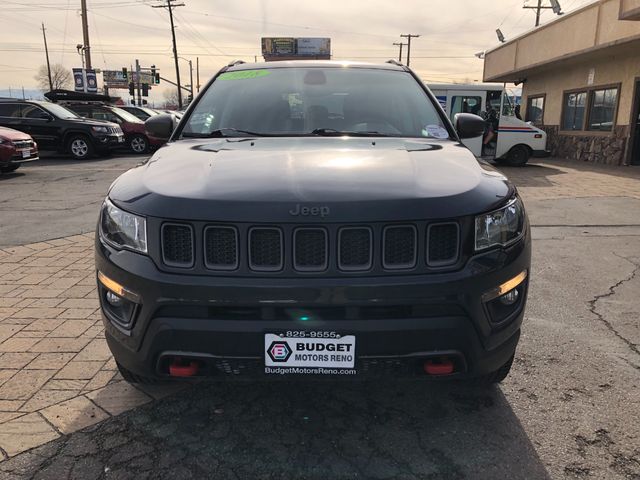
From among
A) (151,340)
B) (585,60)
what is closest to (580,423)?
(151,340)

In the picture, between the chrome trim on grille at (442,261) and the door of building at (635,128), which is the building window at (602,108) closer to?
the door of building at (635,128)

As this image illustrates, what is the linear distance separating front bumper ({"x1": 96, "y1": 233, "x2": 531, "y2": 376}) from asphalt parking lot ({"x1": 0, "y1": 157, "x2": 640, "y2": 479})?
1.12 feet

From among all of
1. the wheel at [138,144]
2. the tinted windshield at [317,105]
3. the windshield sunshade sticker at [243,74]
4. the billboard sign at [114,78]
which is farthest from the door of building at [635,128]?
the billboard sign at [114,78]

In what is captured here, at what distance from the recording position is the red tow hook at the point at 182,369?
2.13m

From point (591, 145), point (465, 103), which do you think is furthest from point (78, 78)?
point (591, 145)

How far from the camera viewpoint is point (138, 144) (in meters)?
18.5

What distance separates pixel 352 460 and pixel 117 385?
4.61 feet

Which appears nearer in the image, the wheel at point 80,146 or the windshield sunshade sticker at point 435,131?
the windshield sunshade sticker at point 435,131

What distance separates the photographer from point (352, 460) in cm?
229

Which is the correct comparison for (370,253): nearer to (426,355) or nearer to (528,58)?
(426,355)

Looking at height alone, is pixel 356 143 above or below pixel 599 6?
below

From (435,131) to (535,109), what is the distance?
71.9 ft

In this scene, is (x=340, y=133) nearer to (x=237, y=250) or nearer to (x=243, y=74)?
(x=243, y=74)

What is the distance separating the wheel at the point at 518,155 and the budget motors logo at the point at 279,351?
1488 centimetres
